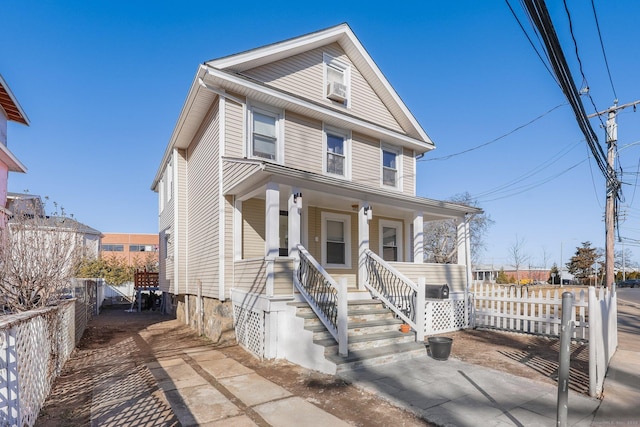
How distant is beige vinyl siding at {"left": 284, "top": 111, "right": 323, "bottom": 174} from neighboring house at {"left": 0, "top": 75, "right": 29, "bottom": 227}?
11.0 meters

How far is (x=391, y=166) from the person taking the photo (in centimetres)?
1299

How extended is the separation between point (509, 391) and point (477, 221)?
31.8 m

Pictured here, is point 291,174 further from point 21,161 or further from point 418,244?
point 21,161

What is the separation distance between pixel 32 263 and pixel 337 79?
9.60 metres

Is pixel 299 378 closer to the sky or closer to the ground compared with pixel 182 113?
closer to the ground

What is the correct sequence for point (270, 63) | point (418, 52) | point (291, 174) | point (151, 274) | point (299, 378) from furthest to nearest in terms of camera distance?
1. point (151, 274)
2. point (418, 52)
3. point (270, 63)
4. point (291, 174)
5. point (299, 378)

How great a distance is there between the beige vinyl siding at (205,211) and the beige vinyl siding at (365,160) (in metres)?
4.33

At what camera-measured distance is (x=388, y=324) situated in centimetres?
765

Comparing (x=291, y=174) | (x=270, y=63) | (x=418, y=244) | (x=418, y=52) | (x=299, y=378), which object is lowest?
(x=299, y=378)

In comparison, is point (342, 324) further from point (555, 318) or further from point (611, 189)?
point (611, 189)

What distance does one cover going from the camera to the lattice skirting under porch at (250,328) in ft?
23.5

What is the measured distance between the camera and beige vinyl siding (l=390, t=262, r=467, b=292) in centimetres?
1038

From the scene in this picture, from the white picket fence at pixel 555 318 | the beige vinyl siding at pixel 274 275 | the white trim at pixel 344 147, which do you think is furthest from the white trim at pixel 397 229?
the beige vinyl siding at pixel 274 275

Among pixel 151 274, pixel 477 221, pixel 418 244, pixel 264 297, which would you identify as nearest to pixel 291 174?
pixel 264 297
